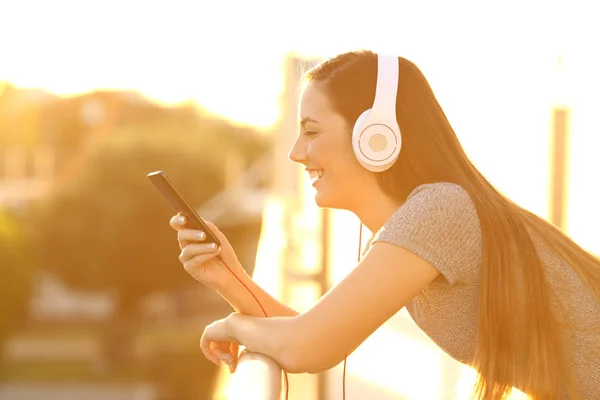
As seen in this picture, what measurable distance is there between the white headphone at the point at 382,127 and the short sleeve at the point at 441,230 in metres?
0.11

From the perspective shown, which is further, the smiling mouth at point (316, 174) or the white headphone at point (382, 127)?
the smiling mouth at point (316, 174)

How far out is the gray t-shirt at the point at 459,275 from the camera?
1441 millimetres

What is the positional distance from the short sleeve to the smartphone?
34 centimetres

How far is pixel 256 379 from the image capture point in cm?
120

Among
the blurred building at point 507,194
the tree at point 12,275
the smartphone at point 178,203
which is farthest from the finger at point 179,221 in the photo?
the tree at point 12,275

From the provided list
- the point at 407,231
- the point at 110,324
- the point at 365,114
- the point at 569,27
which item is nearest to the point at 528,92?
the point at 569,27

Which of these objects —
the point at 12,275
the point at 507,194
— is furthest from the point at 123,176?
the point at 507,194

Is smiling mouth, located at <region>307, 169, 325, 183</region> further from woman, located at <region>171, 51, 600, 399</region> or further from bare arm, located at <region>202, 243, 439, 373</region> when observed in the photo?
bare arm, located at <region>202, 243, 439, 373</region>

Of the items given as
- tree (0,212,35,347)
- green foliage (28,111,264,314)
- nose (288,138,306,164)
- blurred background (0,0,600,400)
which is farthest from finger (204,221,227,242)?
green foliage (28,111,264,314)

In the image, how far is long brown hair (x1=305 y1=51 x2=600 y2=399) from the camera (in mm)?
1473

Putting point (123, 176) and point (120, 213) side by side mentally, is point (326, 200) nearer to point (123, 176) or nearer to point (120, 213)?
point (123, 176)

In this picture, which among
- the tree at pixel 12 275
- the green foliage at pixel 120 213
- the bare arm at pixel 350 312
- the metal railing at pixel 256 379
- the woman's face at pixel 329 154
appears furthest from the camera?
the green foliage at pixel 120 213

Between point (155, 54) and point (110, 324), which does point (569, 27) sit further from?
point (110, 324)

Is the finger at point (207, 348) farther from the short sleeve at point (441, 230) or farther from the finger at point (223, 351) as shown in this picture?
the short sleeve at point (441, 230)
